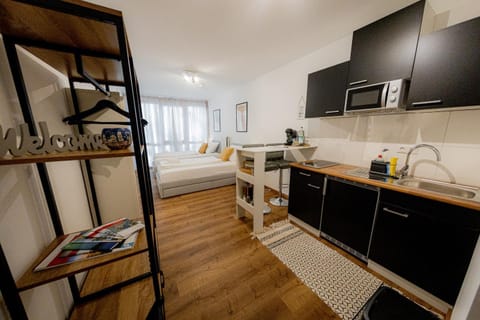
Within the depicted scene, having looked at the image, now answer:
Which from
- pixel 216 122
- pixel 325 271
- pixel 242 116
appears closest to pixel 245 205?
pixel 325 271

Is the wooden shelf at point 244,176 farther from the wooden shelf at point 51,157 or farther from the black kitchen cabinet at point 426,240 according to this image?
the wooden shelf at point 51,157

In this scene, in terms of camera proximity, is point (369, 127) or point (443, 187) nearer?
point (443, 187)

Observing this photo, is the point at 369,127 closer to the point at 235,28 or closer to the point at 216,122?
the point at 235,28

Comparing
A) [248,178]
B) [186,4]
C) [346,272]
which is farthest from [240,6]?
[346,272]

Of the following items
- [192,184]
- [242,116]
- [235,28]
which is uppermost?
[235,28]

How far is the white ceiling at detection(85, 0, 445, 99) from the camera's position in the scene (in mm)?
1515

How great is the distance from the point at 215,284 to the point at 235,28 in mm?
2705

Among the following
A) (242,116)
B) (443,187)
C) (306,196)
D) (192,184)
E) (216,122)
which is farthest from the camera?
(216,122)

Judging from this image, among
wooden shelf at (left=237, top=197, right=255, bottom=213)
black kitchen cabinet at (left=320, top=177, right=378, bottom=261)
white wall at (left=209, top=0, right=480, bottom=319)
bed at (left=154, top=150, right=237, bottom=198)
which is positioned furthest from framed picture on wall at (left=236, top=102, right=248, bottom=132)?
black kitchen cabinet at (left=320, top=177, right=378, bottom=261)

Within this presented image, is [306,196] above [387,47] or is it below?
below

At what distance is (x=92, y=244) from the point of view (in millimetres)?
857

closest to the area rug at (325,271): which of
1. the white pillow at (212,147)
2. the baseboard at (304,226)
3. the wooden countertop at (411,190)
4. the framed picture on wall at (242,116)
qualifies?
the baseboard at (304,226)

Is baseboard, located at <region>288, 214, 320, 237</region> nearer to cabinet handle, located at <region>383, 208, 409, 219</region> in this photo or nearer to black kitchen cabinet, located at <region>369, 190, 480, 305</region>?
black kitchen cabinet, located at <region>369, 190, 480, 305</region>

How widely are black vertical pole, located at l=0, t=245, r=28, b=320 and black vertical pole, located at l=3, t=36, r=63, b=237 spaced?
45 cm
